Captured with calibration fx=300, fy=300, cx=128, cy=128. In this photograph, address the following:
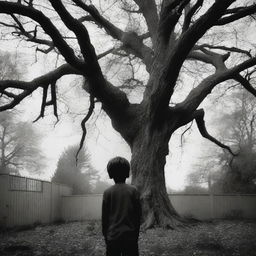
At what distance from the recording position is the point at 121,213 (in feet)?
9.80

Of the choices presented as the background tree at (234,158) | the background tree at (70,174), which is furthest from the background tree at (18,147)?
the background tree at (234,158)

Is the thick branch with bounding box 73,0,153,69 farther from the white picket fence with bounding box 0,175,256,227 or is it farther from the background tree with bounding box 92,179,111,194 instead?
the background tree with bounding box 92,179,111,194

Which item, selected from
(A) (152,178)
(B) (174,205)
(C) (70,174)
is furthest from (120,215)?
(C) (70,174)

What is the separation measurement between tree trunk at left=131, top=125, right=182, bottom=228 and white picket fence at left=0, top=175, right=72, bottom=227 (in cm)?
504

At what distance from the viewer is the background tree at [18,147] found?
29.9 meters

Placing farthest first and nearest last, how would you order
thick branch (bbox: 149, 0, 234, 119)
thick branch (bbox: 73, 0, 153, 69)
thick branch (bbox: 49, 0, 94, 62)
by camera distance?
1. thick branch (bbox: 73, 0, 153, 69)
2. thick branch (bbox: 149, 0, 234, 119)
3. thick branch (bbox: 49, 0, 94, 62)

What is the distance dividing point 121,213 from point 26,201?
10677 mm

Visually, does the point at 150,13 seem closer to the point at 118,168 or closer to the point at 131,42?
the point at 131,42

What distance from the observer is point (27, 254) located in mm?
5684

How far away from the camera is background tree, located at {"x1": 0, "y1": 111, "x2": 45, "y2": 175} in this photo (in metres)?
29.9

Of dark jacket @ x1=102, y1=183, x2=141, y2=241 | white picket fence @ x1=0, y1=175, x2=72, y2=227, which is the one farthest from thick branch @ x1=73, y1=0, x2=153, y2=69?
dark jacket @ x1=102, y1=183, x2=141, y2=241

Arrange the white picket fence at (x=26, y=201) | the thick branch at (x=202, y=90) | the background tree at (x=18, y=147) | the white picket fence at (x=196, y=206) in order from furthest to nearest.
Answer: the background tree at (x=18, y=147) < the white picket fence at (x=196, y=206) < the white picket fence at (x=26, y=201) < the thick branch at (x=202, y=90)

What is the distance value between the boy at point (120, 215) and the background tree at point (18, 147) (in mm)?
27228

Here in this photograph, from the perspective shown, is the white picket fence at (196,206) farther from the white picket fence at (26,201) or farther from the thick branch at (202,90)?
the thick branch at (202,90)
